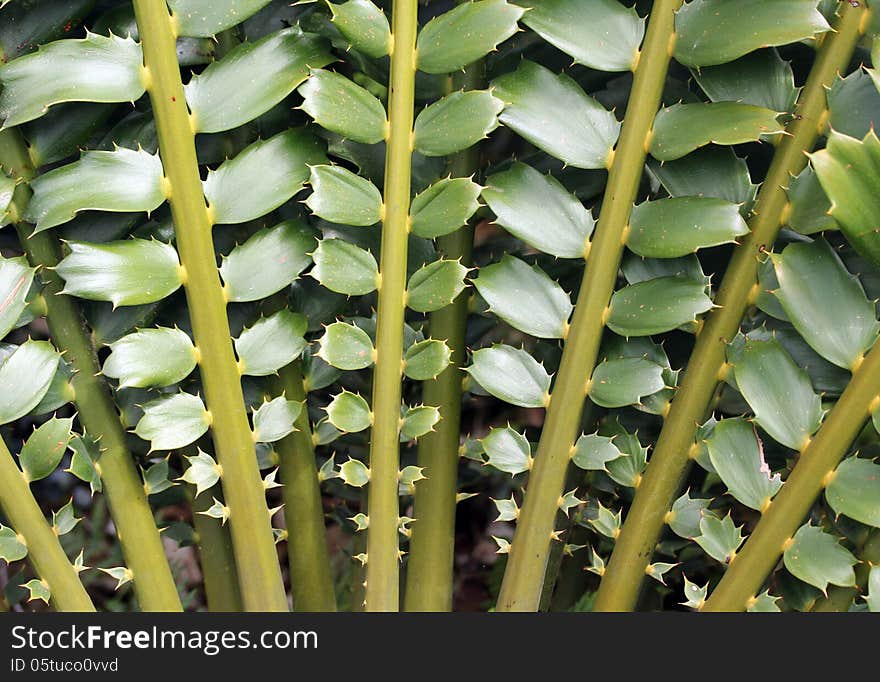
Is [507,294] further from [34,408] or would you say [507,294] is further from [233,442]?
[34,408]

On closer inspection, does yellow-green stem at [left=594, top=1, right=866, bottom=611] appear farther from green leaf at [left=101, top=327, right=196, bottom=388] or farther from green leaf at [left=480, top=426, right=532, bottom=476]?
green leaf at [left=101, top=327, right=196, bottom=388]

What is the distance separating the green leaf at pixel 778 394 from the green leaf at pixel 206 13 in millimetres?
399

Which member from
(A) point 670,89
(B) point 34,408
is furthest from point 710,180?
(B) point 34,408

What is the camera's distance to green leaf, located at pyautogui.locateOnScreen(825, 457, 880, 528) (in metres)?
0.53

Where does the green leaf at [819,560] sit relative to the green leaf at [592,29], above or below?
below

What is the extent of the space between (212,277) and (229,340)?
46mm

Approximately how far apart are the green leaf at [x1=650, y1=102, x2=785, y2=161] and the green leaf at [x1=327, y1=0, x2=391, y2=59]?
190 millimetres

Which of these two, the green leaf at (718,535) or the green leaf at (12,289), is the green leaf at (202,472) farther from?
the green leaf at (718,535)

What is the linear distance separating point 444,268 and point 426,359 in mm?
65

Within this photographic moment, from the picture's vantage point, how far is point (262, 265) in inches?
23.3

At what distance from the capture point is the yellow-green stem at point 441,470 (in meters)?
0.65

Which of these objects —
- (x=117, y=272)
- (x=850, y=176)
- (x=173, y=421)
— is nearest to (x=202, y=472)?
(x=173, y=421)

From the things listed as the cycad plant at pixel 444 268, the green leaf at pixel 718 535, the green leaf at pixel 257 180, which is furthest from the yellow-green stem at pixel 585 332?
the green leaf at pixel 257 180

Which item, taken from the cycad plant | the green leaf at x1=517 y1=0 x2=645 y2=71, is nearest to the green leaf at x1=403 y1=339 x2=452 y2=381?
the cycad plant
